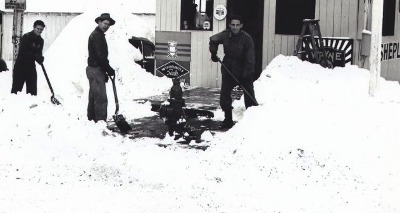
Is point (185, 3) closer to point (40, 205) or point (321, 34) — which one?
point (321, 34)

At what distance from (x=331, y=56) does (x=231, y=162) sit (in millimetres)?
6794

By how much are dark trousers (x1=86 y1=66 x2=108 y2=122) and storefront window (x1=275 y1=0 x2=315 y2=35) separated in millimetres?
5889

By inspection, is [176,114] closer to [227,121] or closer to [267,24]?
[227,121]

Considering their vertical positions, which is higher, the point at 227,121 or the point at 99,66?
the point at 99,66

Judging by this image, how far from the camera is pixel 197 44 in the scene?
49.4 ft

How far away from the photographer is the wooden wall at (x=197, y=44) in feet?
49.1

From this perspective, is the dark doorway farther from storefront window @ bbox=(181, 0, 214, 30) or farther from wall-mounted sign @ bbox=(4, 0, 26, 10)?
wall-mounted sign @ bbox=(4, 0, 26, 10)

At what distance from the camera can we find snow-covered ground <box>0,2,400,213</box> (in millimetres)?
6000

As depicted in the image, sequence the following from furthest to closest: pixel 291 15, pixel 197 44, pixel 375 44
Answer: pixel 197 44 < pixel 291 15 < pixel 375 44

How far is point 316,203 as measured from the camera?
238 inches

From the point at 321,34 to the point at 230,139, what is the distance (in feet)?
20.4

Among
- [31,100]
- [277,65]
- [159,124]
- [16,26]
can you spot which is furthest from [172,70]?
[16,26]

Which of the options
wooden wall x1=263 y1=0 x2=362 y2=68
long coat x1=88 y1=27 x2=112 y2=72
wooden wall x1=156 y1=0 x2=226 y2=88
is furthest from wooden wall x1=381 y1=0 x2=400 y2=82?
long coat x1=88 y1=27 x2=112 y2=72

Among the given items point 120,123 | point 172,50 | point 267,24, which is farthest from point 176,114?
point 172,50
